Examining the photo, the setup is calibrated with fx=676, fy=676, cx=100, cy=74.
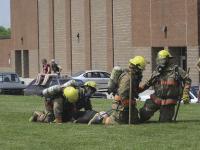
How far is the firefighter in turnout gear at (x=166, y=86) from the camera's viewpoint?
14336 millimetres

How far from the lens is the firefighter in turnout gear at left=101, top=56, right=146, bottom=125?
1398cm

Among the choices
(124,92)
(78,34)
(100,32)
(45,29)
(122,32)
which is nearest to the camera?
(124,92)

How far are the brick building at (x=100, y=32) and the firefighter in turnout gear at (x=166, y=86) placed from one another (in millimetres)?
27287

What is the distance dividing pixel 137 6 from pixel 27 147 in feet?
125

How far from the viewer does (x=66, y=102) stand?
1445cm

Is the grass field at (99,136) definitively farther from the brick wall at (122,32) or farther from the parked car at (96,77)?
the brick wall at (122,32)

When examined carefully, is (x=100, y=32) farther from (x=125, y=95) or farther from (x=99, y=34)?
(x=125, y=95)

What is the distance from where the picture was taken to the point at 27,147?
10.8 meters

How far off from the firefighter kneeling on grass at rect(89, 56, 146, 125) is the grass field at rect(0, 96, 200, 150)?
0.47 metres

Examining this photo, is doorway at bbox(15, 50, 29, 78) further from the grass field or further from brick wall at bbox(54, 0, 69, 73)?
the grass field

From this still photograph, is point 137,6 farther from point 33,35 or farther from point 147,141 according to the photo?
point 147,141

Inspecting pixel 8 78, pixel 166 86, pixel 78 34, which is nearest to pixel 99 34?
pixel 78 34

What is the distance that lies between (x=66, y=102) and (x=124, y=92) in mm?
1329

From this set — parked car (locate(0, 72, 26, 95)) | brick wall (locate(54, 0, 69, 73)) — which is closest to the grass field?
parked car (locate(0, 72, 26, 95))
